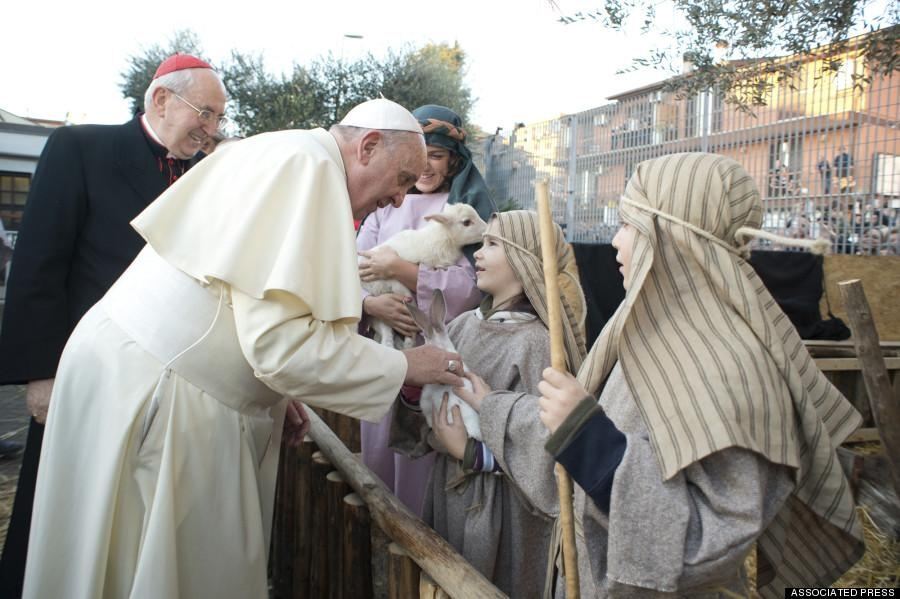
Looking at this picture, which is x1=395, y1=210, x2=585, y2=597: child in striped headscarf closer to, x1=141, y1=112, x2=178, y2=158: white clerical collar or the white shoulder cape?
the white shoulder cape

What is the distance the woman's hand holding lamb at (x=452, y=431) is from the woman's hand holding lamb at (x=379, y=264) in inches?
38.9

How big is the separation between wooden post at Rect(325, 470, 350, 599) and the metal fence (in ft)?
13.7

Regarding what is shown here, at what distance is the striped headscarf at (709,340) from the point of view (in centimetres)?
156

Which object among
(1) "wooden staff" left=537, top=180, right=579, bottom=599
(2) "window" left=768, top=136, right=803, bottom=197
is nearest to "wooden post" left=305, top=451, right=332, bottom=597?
(1) "wooden staff" left=537, top=180, right=579, bottom=599

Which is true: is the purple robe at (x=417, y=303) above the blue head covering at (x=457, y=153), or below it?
below

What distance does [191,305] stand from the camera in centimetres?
216

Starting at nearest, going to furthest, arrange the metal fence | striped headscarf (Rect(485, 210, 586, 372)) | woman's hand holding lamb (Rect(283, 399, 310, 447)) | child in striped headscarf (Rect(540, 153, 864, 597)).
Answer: child in striped headscarf (Rect(540, 153, 864, 597))
striped headscarf (Rect(485, 210, 586, 372))
woman's hand holding lamb (Rect(283, 399, 310, 447))
the metal fence

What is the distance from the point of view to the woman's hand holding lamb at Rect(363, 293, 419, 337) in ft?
9.98

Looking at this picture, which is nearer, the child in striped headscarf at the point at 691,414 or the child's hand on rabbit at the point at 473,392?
the child in striped headscarf at the point at 691,414

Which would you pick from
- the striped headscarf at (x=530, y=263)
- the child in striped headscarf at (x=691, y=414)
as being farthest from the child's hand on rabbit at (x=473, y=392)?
the child in striped headscarf at (x=691, y=414)

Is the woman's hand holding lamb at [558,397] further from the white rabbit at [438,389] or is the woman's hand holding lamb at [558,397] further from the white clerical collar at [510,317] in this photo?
the white clerical collar at [510,317]

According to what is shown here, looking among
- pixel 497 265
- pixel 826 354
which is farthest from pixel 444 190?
pixel 826 354

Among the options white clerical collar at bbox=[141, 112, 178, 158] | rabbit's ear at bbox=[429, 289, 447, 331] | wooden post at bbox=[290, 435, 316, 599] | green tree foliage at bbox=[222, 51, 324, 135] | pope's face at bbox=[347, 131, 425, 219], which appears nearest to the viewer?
pope's face at bbox=[347, 131, 425, 219]

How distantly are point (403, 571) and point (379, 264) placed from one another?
1429 mm
